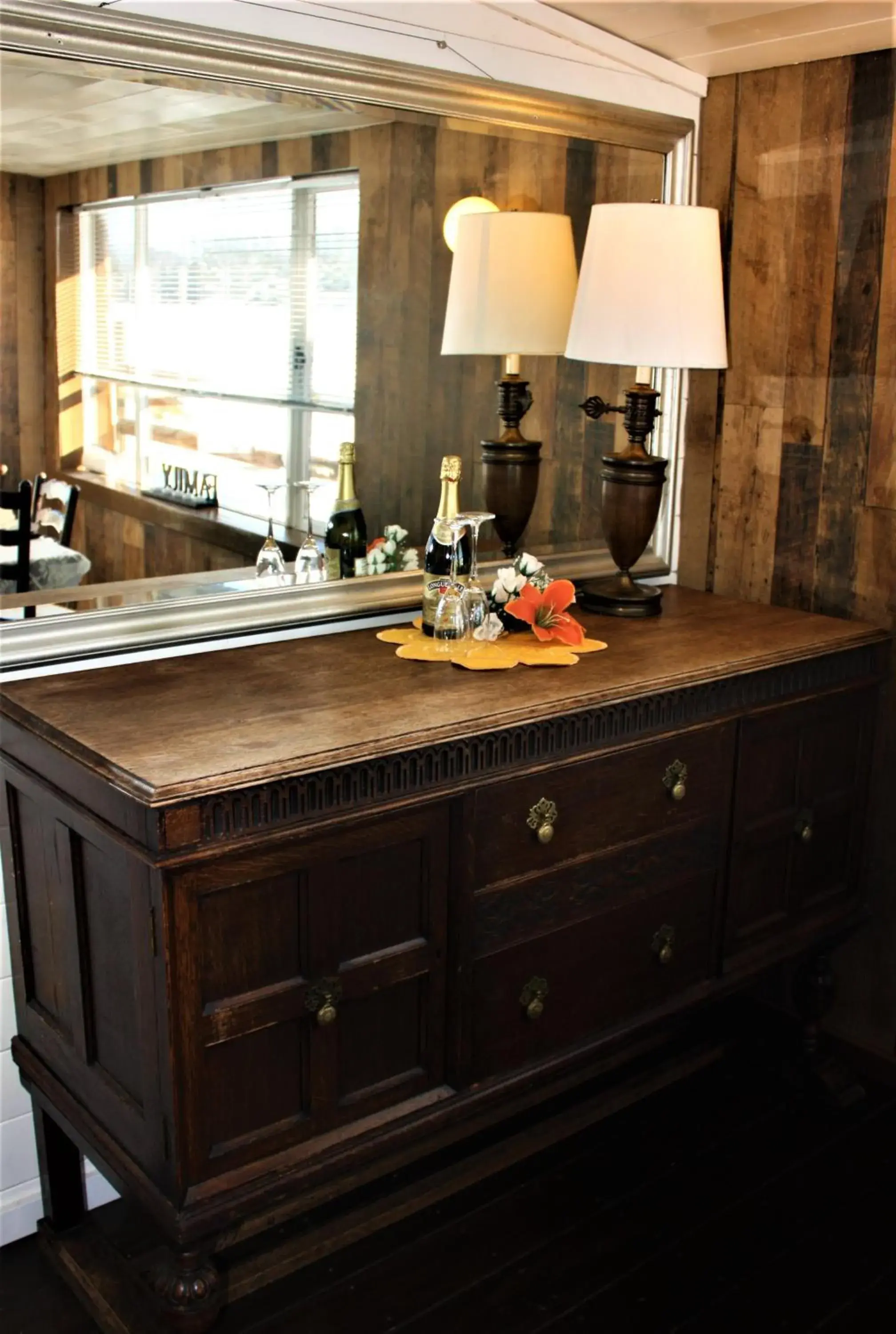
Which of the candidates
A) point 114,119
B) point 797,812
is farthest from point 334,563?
point 797,812

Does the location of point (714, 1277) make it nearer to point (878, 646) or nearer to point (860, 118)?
point (878, 646)

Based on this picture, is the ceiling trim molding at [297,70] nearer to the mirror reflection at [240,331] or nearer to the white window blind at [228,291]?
the mirror reflection at [240,331]

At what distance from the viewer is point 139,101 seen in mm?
1819

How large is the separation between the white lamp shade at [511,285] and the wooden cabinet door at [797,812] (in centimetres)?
87

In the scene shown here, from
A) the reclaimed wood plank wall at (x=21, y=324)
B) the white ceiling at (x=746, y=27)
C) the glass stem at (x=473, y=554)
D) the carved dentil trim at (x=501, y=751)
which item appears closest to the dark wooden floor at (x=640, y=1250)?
the carved dentil trim at (x=501, y=751)

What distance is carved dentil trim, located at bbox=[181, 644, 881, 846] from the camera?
152 cm

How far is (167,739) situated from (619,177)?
1611 millimetres

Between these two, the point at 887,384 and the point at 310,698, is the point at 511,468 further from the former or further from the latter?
the point at 310,698

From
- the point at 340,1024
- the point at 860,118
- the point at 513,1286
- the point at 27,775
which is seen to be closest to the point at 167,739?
the point at 27,775

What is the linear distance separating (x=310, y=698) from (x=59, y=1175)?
917 mm

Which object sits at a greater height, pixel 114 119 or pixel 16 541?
pixel 114 119

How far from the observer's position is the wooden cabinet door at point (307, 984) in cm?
152

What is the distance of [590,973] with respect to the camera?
2002 mm

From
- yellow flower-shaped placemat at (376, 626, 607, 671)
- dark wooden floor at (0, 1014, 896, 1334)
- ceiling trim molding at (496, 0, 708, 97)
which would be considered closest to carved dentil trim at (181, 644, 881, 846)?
yellow flower-shaped placemat at (376, 626, 607, 671)
